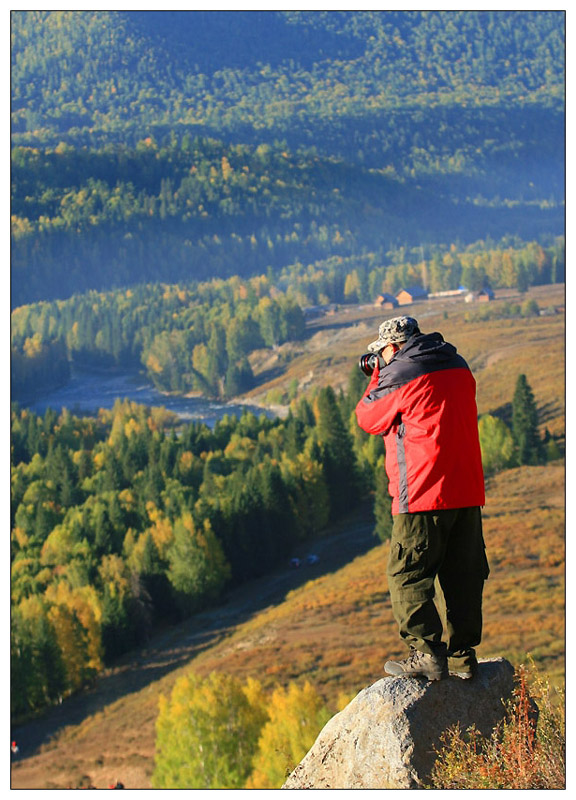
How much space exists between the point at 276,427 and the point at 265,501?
29.0m

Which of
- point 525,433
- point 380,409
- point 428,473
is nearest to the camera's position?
point 428,473

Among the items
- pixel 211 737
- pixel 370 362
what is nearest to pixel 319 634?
pixel 211 737

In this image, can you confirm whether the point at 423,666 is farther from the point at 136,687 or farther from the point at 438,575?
the point at 136,687

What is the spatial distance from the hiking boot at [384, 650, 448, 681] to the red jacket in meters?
1.32

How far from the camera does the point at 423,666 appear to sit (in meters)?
7.48

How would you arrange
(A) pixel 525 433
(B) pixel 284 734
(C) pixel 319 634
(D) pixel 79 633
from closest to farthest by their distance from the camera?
(B) pixel 284 734
(C) pixel 319 634
(D) pixel 79 633
(A) pixel 525 433

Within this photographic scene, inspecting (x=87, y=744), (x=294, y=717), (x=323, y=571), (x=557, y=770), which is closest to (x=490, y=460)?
(x=323, y=571)

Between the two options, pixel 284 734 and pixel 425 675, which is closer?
pixel 425 675

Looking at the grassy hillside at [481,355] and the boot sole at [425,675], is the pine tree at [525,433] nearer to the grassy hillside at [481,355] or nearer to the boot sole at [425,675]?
the grassy hillside at [481,355]

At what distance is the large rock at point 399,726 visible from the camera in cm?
729

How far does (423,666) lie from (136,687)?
66849 mm

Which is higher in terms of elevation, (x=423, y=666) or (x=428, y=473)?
(x=428, y=473)

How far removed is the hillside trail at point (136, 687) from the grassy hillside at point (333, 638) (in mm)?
161

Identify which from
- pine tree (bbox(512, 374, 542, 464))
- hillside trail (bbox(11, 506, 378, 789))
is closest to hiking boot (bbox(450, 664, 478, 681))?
hillside trail (bbox(11, 506, 378, 789))
